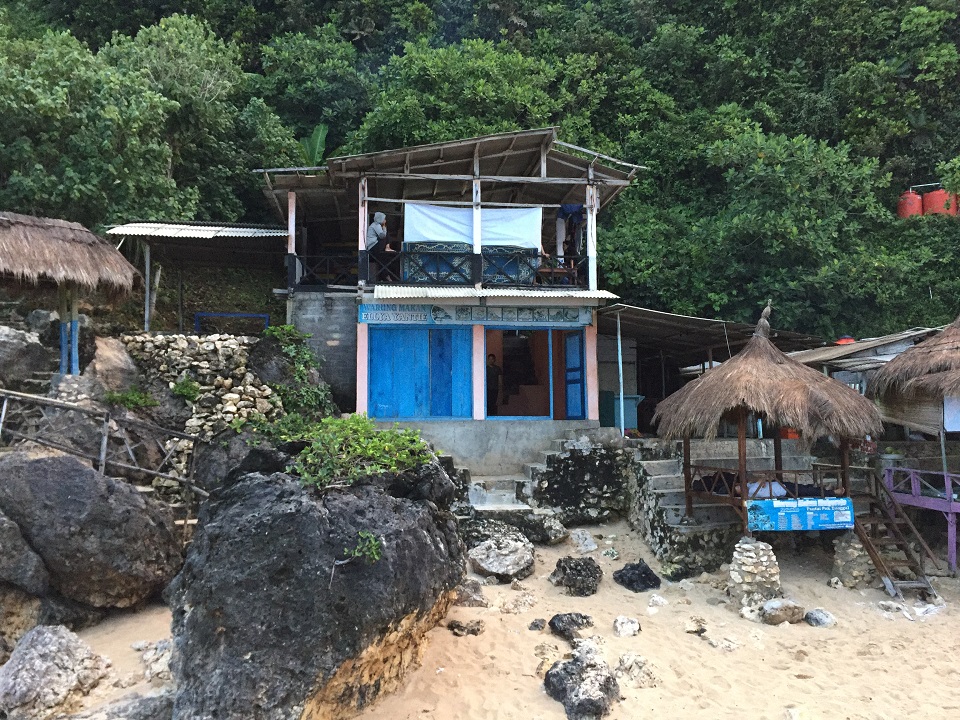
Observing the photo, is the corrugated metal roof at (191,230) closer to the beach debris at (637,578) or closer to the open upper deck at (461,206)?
the open upper deck at (461,206)

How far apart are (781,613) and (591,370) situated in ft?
18.0

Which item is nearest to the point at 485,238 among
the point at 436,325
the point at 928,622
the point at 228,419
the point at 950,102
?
the point at 436,325

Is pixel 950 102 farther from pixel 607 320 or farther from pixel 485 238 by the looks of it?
pixel 485 238

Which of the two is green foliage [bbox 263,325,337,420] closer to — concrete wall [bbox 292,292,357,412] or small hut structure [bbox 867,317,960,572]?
concrete wall [bbox 292,292,357,412]

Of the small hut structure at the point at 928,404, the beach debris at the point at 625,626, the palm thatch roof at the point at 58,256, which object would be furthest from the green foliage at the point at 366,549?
the small hut structure at the point at 928,404

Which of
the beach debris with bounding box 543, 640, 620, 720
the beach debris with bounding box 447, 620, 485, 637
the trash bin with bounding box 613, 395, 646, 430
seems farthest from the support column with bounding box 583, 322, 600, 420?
the beach debris with bounding box 543, 640, 620, 720

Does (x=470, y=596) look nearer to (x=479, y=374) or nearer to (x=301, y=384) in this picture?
(x=301, y=384)

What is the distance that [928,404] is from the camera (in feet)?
31.7

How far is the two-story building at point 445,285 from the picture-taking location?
11.6 m

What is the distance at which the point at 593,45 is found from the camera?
58.5ft

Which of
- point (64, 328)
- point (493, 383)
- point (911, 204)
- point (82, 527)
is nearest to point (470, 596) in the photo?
point (82, 527)

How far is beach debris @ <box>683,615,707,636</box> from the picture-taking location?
24.4ft

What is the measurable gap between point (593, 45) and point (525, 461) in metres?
13.0

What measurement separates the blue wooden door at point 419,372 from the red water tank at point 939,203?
12117 millimetres
